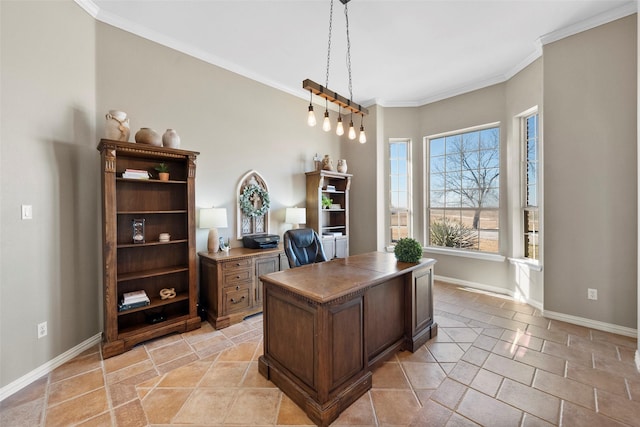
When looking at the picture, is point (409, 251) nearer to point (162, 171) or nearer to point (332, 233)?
point (332, 233)

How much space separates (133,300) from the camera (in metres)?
2.62

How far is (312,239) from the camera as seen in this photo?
3082 millimetres

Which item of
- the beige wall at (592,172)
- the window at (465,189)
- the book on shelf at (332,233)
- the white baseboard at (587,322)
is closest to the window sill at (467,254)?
the window at (465,189)

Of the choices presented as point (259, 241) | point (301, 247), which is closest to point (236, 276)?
point (259, 241)

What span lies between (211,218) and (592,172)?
4.29m

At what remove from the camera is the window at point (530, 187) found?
12.1ft

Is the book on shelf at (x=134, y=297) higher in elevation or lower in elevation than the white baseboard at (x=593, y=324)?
higher

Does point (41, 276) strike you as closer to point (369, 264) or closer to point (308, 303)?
point (308, 303)

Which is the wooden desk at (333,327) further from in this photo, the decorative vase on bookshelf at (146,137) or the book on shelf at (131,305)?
the decorative vase on bookshelf at (146,137)

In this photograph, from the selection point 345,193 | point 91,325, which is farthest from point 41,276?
point 345,193

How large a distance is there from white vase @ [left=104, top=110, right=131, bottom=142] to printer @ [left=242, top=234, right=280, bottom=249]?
1.74 meters

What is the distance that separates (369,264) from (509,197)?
2.85m

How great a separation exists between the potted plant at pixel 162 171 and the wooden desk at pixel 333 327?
165 cm

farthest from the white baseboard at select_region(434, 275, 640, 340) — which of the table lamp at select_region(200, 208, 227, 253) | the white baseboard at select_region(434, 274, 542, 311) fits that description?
the table lamp at select_region(200, 208, 227, 253)
